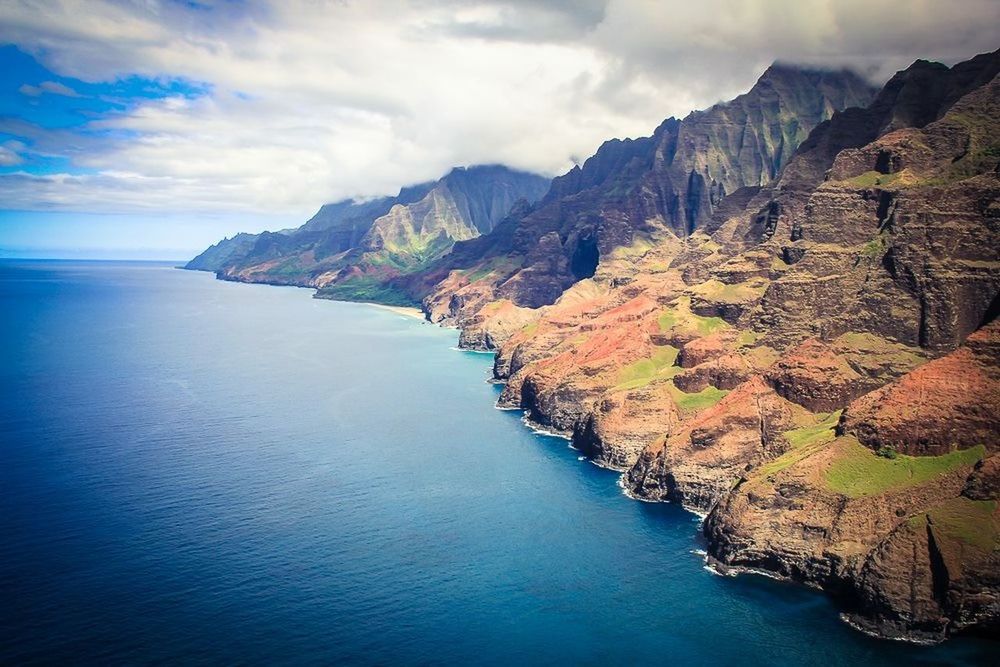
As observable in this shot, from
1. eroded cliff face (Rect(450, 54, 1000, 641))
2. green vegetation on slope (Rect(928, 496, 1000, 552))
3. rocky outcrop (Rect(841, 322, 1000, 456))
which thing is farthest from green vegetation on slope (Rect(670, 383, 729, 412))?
green vegetation on slope (Rect(928, 496, 1000, 552))

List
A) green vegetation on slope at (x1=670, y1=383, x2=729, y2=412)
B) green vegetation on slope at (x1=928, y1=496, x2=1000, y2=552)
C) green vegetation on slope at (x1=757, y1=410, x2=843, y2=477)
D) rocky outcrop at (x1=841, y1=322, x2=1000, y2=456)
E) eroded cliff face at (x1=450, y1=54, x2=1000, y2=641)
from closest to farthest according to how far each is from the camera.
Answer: green vegetation on slope at (x1=928, y1=496, x2=1000, y2=552)
eroded cliff face at (x1=450, y1=54, x2=1000, y2=641)
rocky outcrop at (x1=841, y1=322, x2=1000, y2=456)
green vegetation on slope at (x1=757, y1=410, x2=843, y2=477)
green vegetation on slope at (x1=670, y1=383, x2=729, y2=412)

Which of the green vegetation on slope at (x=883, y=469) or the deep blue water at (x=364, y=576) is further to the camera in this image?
the green vegetation on slope at (x=883, y=469)

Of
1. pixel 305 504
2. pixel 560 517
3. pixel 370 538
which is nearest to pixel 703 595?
pixel 560 517

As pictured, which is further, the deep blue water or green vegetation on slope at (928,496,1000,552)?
green vegetation on slope at (928,496,1000,552)

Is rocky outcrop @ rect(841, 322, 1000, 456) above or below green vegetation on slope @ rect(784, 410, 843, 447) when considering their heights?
above

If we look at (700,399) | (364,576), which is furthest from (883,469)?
(364,576)

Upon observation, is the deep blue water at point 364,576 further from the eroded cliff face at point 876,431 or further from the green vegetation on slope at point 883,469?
the green vegetation on slope at point 883,469

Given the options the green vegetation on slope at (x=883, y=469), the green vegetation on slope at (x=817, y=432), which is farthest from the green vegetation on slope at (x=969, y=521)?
the green vegetation on slope at (x=817, y=432)

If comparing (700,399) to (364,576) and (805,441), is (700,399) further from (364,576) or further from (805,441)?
(364,576)

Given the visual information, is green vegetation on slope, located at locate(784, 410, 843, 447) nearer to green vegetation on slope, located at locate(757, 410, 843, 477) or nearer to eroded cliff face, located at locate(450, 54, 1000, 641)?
green vegetation on slope, located at locate(757, 410, 843, 477)
